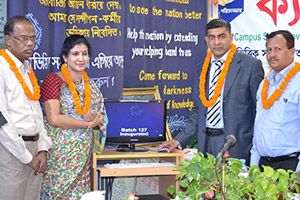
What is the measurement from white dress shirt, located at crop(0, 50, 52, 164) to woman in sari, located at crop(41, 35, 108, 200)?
32 cm

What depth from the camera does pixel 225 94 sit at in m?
3.57

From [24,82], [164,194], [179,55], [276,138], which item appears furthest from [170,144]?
[179,55]

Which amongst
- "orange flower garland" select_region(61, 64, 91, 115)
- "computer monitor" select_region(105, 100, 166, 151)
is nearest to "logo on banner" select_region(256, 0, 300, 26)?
"computer monitor" select_region(105, 100, 166, 151)

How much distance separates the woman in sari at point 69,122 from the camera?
358 centimetres

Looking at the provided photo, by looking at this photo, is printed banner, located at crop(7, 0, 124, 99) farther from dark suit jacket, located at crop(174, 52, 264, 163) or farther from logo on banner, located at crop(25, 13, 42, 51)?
dark suit jacket, located at crop(174, 52, 264, 163)

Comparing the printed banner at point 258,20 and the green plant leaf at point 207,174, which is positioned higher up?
the printed banner at point 258,20

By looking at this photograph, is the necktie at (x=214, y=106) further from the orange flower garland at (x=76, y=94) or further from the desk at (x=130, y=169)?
the orange flower garland at (x=76, y=94)

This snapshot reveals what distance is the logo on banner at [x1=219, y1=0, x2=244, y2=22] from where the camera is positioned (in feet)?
19.1

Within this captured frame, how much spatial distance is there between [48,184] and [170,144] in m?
1.06

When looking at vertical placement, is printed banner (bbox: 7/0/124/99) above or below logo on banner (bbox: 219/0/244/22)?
below

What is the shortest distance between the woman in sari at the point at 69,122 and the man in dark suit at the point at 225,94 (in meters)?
0.87

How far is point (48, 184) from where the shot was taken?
362 cm

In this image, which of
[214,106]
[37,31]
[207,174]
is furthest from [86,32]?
[207,174]

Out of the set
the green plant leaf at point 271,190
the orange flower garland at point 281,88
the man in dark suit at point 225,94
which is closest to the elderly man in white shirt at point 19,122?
the man in dark suit at point 225,94
